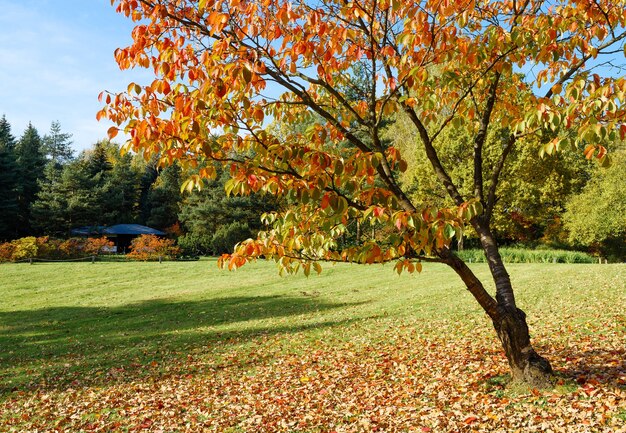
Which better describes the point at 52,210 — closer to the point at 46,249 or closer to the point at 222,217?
the point at 46,249

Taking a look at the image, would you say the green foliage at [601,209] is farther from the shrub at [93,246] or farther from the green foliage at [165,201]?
the green foliage at [165,201]

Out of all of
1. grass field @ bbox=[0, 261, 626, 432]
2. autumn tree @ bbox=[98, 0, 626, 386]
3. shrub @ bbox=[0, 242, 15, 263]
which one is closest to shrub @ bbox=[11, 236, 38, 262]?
shrub @ bbox=[0, 242, 15, 263]

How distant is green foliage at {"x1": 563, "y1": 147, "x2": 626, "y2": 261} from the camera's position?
27.9 meters

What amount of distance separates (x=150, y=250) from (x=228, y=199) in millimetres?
10519

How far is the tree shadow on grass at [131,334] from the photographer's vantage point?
920cm

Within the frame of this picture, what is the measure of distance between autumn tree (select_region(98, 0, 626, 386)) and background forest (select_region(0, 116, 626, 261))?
10505mm

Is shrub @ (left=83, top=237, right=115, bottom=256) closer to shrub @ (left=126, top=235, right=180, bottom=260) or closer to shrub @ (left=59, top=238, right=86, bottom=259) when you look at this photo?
shrub @ (left=59, top=238, right=86, bottom=259)

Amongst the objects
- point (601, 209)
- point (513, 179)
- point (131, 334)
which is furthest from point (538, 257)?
point (131, 334)

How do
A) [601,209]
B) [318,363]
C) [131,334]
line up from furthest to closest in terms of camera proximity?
[601,209]
[131,334]
[318,363]

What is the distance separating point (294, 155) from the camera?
147 inches

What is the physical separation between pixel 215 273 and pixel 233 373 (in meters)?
20.1

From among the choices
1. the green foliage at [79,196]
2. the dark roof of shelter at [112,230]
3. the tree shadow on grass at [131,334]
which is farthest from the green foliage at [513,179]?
the green foliage at [79,196]

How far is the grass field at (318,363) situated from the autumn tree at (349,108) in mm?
917

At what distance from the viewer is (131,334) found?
512 inches
